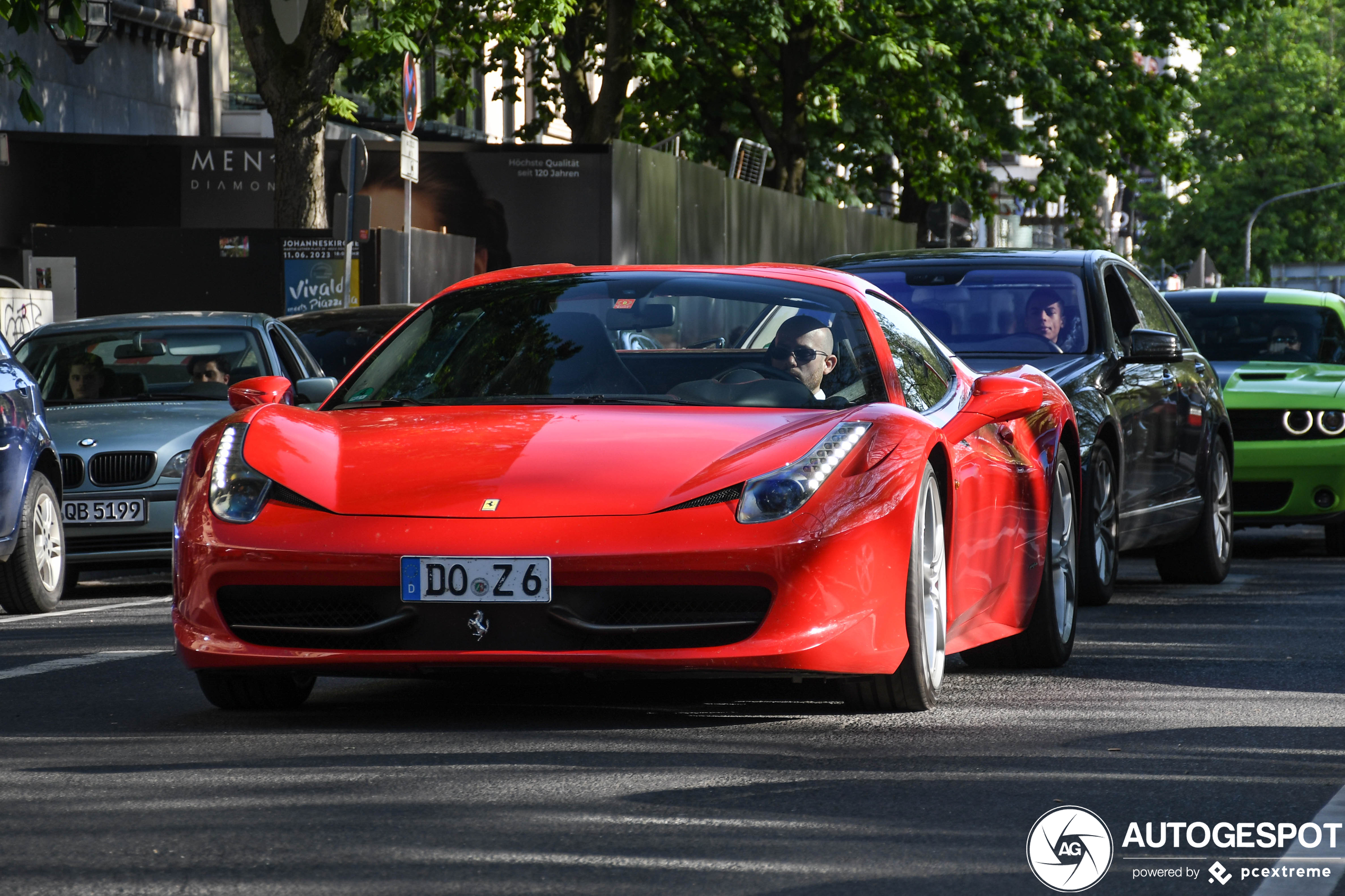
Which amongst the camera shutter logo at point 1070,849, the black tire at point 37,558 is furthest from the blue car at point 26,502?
the camera shutter logo at point 1070,849

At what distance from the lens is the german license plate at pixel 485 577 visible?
5.89 m

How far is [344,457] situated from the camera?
6293 millimetres

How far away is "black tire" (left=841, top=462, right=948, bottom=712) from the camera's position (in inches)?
249

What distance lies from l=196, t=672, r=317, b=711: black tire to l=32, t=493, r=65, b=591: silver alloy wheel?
14.1ft

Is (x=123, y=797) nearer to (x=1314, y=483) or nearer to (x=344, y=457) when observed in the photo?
(x=344, y=457)

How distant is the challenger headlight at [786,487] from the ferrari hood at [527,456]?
0.04 m

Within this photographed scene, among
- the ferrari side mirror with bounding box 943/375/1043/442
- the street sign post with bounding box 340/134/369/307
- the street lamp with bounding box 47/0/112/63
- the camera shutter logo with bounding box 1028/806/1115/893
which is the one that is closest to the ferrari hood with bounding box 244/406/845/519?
the ferrari side mirror with bounding box 943/375/1043/442

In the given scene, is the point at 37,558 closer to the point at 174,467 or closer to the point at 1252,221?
the point at 174,467

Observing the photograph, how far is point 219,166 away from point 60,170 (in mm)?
1969

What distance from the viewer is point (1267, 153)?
78.2 meters

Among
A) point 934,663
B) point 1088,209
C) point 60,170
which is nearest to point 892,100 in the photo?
point 1088,209

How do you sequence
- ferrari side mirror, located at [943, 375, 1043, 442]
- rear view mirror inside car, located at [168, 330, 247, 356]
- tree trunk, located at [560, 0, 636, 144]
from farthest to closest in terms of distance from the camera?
tree trunk, located at [560, 0, 636, 144], rear view mirror inside car, located at [168, 330, 247, 356], ferrari side mirror, located at [943, 375, 1043, 442]

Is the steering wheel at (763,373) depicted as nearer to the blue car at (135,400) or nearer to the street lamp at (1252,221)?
the blue car at (135,400)

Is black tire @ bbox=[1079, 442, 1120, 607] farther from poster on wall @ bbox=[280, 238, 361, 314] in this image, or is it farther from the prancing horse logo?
poster on wall @ bbox=[280, 238, 361, 314]
